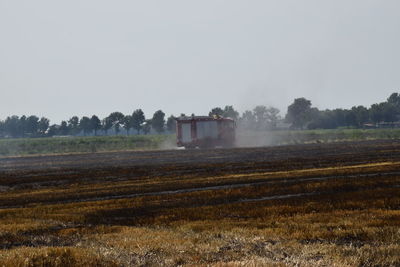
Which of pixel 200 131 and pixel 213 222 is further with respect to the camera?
pixel 200 131

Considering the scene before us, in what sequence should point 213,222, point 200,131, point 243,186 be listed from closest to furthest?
point 213,222 → point 243,186 → point 200,131

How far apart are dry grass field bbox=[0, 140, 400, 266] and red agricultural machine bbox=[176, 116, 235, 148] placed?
153 feet

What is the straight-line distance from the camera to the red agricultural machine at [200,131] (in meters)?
76.4

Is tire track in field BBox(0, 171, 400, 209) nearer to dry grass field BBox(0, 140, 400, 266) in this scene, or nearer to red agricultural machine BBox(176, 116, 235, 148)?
dry grass field BBox(0, 140, 400, 266)

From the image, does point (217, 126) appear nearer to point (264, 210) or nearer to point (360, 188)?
point (360, 188)

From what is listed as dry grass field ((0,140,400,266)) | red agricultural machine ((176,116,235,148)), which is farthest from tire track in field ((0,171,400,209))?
red agricultural machine ((176,116,235,148))

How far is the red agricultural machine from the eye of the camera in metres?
76.4

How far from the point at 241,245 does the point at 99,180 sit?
23.0 meters

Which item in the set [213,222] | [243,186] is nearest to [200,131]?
[243,186]

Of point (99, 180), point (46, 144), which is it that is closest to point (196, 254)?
point (99, 180)

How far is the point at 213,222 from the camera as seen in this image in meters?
15.6

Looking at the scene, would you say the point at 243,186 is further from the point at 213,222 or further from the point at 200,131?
the point at 200,131

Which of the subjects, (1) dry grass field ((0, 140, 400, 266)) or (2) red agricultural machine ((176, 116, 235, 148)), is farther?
(2) red agricultural machine ((176, 116, 235, 148))

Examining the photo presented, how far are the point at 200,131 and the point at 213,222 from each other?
6122cm
